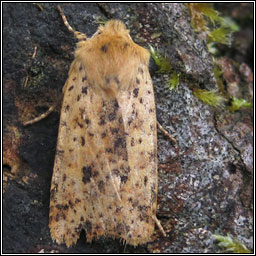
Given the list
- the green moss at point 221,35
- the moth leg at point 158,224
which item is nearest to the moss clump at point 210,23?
the green moss at point 221,35

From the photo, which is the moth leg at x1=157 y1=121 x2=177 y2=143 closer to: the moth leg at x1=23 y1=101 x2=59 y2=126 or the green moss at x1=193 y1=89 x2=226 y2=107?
the green moss at x1=193 y1=89 x2=226 y2=107

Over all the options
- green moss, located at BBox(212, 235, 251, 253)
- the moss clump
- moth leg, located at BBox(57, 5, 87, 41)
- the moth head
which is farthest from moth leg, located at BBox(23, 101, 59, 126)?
green moss, located at BBox(212, 235, 251, 253)

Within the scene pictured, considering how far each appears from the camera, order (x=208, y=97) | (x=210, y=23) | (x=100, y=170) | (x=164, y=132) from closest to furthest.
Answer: (x=100, y=170) < (x=164, y=132) < (x=208, y=97) < (x=210, y=23)

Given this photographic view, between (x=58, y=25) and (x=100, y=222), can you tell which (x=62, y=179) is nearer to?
(x=100, y=222)

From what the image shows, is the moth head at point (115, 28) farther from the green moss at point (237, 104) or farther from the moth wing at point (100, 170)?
the green moss at point (237, 104)

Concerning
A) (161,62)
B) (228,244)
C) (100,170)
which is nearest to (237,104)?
(161,62)

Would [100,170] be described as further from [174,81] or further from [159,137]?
[174,81]
